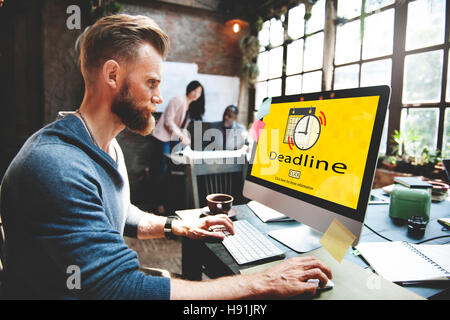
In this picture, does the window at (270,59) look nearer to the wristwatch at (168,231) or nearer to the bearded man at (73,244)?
the wristwatch at (168,231)

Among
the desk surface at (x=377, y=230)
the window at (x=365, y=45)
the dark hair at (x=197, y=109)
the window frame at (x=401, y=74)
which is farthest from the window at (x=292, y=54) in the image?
the desk surface at (x=377, y=230)

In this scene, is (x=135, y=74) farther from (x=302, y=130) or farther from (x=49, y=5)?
(x=49, y=5)

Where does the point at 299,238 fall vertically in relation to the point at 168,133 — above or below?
below

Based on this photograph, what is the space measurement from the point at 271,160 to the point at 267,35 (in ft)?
13.4

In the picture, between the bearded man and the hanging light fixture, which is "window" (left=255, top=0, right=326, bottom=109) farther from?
the bearded man

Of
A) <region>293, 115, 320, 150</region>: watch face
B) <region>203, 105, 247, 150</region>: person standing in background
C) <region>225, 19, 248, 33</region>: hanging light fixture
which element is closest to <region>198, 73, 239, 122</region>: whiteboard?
<region>203, 105, 247, 150</region>: person standing in background

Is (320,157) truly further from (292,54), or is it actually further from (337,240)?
(292,54)

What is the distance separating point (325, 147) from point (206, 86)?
13.5 feet

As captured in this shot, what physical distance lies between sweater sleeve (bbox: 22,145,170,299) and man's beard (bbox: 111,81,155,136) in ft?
1.07

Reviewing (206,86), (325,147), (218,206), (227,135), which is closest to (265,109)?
(325,147)

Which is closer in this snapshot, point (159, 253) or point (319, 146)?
point (319, 146)

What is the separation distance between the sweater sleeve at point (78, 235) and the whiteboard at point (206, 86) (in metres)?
3.82

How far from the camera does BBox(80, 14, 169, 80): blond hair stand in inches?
34.0

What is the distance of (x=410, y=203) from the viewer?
110cm
